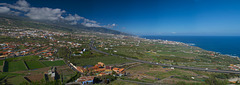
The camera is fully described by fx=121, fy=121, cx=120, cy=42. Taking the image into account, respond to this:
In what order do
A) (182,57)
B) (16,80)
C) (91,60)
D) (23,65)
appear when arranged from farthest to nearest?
1. (182,57)
2. (91,60)
3. (23,65)
4. (16,80)

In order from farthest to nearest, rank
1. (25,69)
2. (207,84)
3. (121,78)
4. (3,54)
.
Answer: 1. (3,54)
2. (25,69)
3. (121,78)
4. (207,84)

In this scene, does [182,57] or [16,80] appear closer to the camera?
[16,80]

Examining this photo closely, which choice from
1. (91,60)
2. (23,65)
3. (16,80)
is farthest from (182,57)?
(23,65)

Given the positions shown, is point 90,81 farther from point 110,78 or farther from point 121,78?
point 121,78

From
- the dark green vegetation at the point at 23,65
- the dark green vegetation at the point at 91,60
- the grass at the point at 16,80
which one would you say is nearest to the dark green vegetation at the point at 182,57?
the dark green vegetation at the point at 91,60

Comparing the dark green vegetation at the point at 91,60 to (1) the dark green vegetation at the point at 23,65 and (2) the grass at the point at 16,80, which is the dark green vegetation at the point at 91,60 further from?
(2) the grass at the point at 16,80

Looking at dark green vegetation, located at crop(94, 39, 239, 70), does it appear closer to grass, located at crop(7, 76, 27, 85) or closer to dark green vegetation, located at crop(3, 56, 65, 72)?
Answer: dark green vegetation, located at crop(3, 56, 65, 72)

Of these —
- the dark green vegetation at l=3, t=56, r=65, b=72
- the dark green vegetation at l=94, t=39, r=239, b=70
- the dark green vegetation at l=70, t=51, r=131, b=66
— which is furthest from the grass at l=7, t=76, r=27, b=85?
the dark green vegetation at l=94, t=39, r=239, b=70

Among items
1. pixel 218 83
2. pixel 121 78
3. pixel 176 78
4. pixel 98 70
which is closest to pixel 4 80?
pixel 98 70

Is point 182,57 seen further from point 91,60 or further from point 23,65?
point 23,65

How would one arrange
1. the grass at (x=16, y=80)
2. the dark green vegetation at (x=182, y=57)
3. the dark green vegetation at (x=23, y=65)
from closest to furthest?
the grass at (x=16, y=80)
the dark green vegetation at (x=23, y=65)
the dark green vegetation at (x=182, y=57)

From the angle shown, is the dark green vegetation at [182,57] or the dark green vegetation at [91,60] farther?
the dark green vegetation at [182,57]
